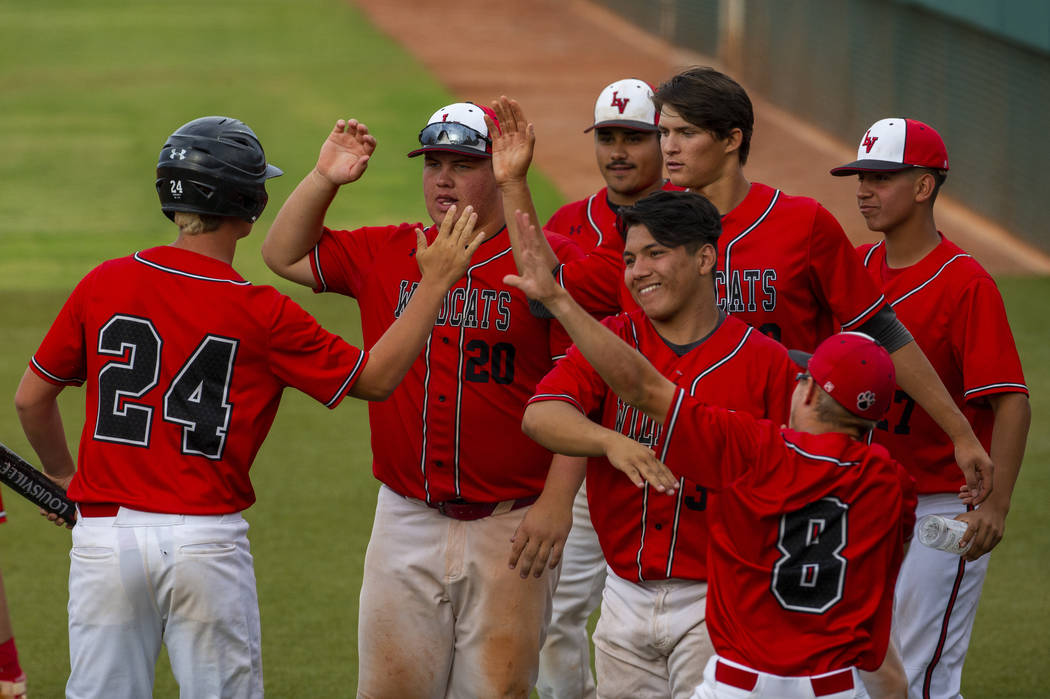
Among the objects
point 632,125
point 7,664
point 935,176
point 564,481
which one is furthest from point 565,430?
point 7,664

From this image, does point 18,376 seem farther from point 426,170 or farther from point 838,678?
point 838,678

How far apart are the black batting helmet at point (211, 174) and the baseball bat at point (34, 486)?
985 millimetres

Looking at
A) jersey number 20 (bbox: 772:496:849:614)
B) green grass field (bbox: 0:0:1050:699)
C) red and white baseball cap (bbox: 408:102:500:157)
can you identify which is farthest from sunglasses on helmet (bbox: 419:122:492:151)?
green grass field (bbox: 0:0:1050:699)

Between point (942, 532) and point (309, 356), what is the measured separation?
2138 millimetres

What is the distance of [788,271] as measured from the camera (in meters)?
4.84

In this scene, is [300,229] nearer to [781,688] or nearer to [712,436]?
[712,436]

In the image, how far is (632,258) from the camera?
14.1 ft

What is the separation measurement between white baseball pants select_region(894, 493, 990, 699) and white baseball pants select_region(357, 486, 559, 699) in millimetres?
1331

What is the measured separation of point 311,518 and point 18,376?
3.83 meters

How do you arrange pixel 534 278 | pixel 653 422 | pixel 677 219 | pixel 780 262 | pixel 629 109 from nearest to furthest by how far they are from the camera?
pixel 534 278
pixel 677 219
pixel 653 422
pixel 780 262
pixel 629 109

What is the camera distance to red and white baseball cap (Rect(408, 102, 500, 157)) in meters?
4.97

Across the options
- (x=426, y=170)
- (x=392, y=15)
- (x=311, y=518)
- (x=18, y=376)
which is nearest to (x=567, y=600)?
(x=426, y=170)

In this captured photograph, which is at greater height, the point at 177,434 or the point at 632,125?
the point at 632,125

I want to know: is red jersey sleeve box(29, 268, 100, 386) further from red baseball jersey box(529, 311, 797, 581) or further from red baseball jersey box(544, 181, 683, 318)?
red baseball jersey box(544, 181, 683, 318)
